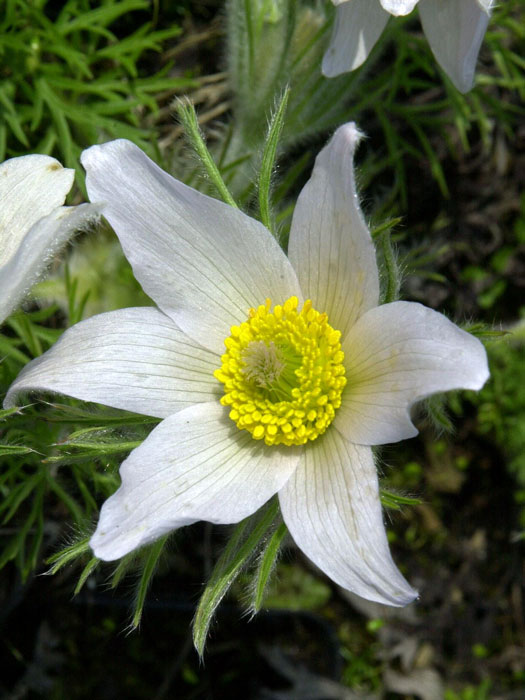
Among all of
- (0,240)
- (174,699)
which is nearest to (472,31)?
(0,240)

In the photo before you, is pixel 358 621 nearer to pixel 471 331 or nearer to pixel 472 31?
pixel 471 331

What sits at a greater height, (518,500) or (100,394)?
(100,394)

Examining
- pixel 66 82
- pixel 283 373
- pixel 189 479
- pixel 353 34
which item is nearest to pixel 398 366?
pixel 283 373

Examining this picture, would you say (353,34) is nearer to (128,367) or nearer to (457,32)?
(457,32)

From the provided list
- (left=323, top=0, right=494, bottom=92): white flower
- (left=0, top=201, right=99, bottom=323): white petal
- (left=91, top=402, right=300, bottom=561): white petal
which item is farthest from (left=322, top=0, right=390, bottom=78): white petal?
(left=91, top=402, right=300, bottom=561): white petal

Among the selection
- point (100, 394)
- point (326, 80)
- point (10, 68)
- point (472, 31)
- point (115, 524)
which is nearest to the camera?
point (115, 524)

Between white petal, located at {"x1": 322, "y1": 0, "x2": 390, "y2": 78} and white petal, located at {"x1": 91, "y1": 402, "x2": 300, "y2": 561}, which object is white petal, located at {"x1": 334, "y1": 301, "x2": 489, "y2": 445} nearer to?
white petal, located at {"x1": 91, "y1": 402, "x2": 300, "y2": 561}
